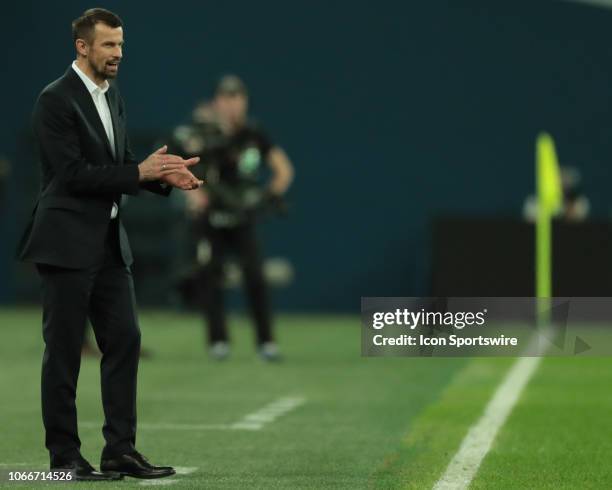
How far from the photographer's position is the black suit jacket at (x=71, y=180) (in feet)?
20.4

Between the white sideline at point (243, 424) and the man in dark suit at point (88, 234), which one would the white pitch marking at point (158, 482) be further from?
the white sideline at point (243, 424)

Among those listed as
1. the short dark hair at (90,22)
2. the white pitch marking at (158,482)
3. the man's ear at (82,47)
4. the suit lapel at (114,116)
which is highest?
the short dark hair at (90,22)

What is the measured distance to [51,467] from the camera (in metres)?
6.38

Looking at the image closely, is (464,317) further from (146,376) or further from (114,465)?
(114,465)

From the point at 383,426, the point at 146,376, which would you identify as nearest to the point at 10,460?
the point at 383,426

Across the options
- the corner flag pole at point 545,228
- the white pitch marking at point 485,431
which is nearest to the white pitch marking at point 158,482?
the white pitch marking at point 485,431

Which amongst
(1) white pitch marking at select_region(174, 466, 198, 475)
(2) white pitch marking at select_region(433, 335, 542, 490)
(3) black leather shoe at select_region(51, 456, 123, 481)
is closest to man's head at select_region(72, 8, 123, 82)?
(3) black leather shoe at select_region(51, 456, 123, 481)

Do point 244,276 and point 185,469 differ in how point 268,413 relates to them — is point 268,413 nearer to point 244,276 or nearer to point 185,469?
point 185,469

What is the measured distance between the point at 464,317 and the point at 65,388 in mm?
6408

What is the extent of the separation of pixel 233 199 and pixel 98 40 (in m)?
7.27

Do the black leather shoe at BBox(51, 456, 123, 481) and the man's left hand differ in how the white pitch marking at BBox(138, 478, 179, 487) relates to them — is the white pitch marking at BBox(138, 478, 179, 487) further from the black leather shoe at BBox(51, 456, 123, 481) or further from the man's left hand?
the man's left hand

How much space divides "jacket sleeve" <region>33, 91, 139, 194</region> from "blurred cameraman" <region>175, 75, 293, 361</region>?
7.22 m

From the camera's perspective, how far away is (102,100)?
636 centimetres

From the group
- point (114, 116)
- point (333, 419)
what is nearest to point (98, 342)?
point (114, 116)
